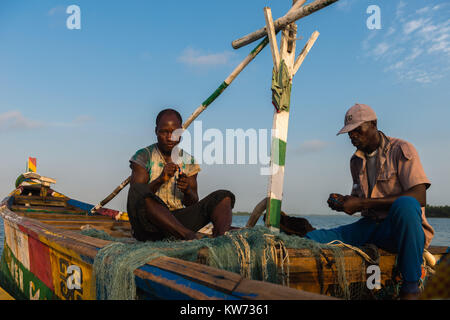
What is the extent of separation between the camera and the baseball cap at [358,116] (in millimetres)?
2748

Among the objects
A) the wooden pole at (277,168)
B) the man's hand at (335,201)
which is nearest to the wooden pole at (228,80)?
the wooden pole at (277,168)

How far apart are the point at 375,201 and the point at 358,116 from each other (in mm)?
699

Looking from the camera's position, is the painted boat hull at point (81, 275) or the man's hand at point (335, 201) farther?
the man's hand at point (335, 201)

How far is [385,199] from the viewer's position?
2.53m

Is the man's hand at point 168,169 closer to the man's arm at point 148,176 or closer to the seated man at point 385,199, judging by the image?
the man's arm at point 148,176

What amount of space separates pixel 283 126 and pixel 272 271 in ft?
5.01

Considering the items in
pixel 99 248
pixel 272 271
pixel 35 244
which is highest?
A: pixel 99 248

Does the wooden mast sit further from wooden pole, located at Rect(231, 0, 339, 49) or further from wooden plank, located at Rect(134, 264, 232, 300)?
wooden plank, located at Rect(134, 264, 232, 300)

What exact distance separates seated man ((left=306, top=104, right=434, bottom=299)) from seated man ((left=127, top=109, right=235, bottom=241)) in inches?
35.1

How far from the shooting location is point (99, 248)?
2084 millimetres

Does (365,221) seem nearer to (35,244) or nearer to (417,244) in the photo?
(417,244)

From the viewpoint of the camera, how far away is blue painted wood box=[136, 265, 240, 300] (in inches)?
44.6

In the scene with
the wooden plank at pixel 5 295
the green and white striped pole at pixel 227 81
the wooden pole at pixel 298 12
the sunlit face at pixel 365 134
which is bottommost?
the wooden plank at pixel 5 295
